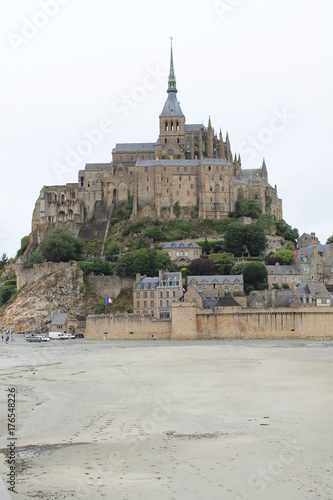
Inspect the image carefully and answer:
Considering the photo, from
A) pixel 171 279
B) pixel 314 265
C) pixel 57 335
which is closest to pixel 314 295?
pixel 314 265

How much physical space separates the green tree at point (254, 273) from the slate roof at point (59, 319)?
18494 mm

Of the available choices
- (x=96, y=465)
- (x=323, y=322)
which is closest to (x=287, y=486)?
(x=96, y=465)

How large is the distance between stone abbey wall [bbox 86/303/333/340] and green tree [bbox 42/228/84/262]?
68.7 feet

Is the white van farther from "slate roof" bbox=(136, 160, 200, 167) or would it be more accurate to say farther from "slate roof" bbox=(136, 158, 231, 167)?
"slate roof" bbox=(136, 158, 231, 167)

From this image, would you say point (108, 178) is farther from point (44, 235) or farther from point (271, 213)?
point (271, 213)

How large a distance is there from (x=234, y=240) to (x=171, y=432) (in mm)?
59332

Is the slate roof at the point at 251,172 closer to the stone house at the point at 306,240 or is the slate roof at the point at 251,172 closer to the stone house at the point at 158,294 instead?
the stone house at the point at 306,240

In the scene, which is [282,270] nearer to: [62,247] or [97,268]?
[97,268]

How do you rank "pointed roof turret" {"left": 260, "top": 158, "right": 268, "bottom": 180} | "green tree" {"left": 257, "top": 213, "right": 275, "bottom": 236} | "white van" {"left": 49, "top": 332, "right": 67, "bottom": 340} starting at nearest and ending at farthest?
"white van" {"left": 49, "top": 332, "right": 67, "bottom": 340} → "green tree" {"left": 257, "top": 213, "right": 275, "bottom": 236} → "pointed roof turret" {"left": 260, "top": 158, "right": 268, "bottom": 180}

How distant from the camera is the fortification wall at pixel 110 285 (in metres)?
69.2

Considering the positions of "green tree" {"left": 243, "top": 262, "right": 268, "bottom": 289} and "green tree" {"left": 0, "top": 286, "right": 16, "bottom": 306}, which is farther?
"green tree" {"left": 0, "top": 286, "right": 16, "bottom": 306}

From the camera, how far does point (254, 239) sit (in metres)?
76.2

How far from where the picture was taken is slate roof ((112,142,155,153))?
96.2 meters

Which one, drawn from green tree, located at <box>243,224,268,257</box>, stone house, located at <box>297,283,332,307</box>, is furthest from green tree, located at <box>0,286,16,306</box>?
stone house, located at <box>297,283,332,307</box>
